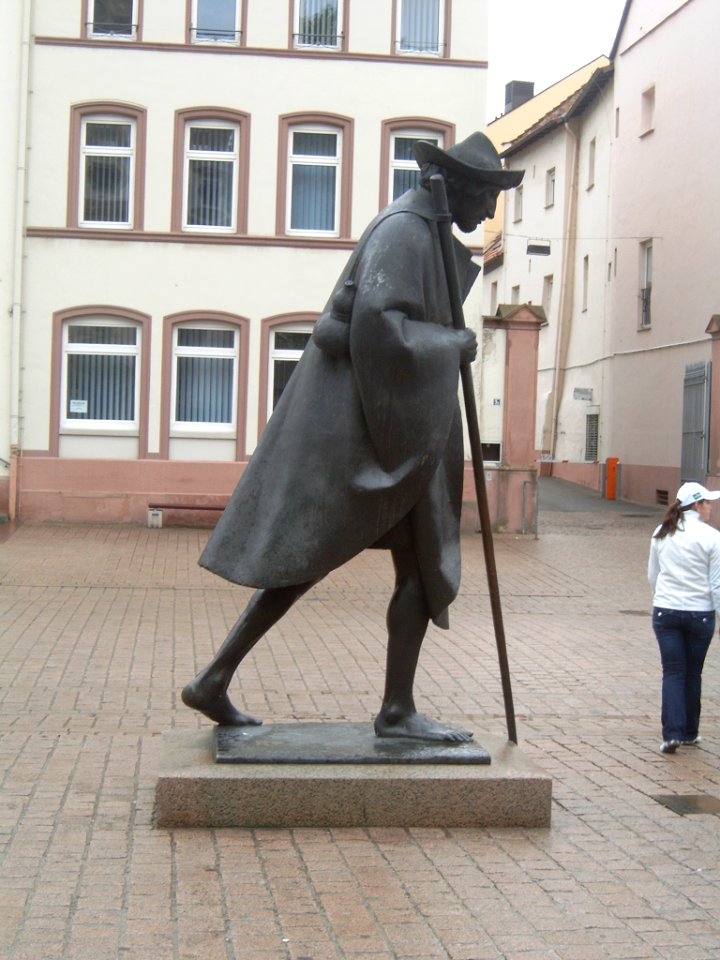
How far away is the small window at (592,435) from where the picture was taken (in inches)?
1441

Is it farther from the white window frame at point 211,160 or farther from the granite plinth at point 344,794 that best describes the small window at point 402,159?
the granite plinth at point 344,794

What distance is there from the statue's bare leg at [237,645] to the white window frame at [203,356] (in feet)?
61.0

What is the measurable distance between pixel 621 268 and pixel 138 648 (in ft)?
86.3

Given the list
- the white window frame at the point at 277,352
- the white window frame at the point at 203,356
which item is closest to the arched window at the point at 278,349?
the white window frame at the point at 277,352

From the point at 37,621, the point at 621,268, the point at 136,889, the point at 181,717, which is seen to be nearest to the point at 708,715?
the point at 181,717

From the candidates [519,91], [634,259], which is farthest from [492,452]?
[519,91]

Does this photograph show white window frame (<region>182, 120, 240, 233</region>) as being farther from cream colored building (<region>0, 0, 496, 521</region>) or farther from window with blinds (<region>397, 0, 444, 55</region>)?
window with blinds (<region>397, 0, 444, 55</region>)

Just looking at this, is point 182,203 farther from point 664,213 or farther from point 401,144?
point 664,213

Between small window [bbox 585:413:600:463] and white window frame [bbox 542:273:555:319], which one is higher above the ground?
white window frame [bbox 542:273:555:319]

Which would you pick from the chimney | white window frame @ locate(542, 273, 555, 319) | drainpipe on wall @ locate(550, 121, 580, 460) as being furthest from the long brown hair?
the chimney

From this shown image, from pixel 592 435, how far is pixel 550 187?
8.54m

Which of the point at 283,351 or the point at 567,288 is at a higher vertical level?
the point at 567,288

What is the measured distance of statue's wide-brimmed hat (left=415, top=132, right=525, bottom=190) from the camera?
5.32 metres

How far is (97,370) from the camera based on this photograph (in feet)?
78.2
